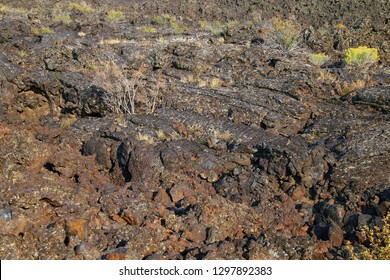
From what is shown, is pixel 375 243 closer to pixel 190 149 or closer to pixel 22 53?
pixel 190 149

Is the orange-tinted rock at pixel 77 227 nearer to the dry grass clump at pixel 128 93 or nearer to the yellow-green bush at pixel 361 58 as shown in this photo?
the dry grass clump at pixel 128 93

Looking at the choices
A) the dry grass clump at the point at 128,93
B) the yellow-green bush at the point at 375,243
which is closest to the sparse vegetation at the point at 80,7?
the dry grass clump at the point at 128,93

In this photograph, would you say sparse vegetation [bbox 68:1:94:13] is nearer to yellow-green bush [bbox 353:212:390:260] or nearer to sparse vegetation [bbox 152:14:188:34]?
sparse vegetation [bbox 152:14:188:34]

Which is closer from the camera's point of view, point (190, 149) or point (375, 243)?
point (375, 243)

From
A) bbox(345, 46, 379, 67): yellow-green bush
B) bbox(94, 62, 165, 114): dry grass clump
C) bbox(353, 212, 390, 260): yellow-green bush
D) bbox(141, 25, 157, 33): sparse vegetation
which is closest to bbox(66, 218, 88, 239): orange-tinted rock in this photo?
bbox(353, 212, 390, 260): yellow-green bush

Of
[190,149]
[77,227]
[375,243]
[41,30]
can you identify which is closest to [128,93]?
[190,149]

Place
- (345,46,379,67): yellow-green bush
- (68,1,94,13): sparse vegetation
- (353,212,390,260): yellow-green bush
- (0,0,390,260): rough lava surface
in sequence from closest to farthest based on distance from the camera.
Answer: (353,212,390,260): yellow-green bush
(0,0,390,260): rough lava surface
(345,46,379,67): yellow-green bush
(68,1,94,13): sparse vegetation

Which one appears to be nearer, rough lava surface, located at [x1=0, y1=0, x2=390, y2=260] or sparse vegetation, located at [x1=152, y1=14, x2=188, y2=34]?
rough lava surface, located at [x1=0, y1=0, x2=390, y2=260]

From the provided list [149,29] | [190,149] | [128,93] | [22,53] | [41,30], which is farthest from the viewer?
[149,29]

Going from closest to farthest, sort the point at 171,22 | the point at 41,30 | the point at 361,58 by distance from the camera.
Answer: the point at 361,58, the point at 41,30, the point at 171,22

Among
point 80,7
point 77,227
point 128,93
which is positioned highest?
point 80,7

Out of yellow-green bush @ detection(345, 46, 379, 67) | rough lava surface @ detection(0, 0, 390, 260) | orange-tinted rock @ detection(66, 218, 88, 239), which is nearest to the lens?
orange-tinted rock @ detection(66, 218, 88, 239)

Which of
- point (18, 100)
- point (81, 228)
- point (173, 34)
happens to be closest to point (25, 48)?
point (18, 100)
